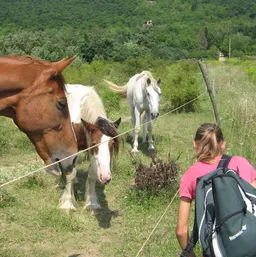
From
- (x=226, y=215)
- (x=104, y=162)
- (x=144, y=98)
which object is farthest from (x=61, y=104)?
(x=144, y=98)

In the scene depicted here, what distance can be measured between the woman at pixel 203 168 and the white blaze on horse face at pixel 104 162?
1989 mm

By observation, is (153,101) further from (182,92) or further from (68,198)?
(182,92)

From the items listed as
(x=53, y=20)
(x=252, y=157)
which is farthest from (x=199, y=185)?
(x=53, y=20)

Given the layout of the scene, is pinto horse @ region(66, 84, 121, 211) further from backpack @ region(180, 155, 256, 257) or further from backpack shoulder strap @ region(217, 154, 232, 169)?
backpack @ region(180, 155, 256, 257)

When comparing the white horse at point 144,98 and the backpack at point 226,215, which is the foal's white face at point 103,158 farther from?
the white horse at point 144,98

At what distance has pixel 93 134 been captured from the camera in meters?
4.78

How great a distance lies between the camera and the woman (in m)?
2.38

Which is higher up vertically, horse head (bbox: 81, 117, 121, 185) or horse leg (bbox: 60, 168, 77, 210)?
horse head (bbox: 81, 117, 121, 185)

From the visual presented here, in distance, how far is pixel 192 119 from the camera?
463 inches

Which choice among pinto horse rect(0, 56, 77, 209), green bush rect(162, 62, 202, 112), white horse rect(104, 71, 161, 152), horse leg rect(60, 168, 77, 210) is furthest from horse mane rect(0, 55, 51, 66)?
green bush rect(162, 62, 202, 112)

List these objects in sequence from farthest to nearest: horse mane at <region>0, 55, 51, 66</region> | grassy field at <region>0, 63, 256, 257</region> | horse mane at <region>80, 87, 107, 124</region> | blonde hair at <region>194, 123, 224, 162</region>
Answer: horse mane at <region>80, 87, 107, 124</region>
grassy field at <region>0, 63, 256, 257</region>
horse mane at <region>0, 55, 51, 66</region>
blonde hair at <region>194, 123, 224, 162</region>

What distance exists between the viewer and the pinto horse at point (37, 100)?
278cm

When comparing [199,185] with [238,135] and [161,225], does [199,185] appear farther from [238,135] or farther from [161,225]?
[238,135]

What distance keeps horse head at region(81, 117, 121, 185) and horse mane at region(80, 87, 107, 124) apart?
0.21 m
